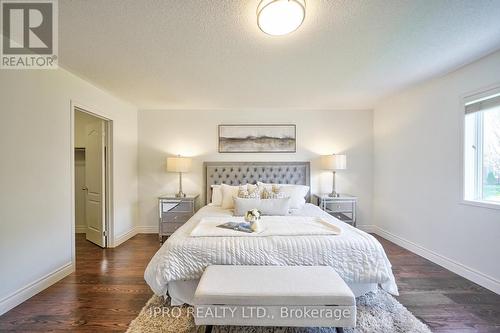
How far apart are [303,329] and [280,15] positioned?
242cm

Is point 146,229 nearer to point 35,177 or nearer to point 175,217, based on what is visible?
point 175,217

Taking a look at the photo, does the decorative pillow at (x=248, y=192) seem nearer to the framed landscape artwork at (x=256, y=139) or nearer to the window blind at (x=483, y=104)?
the framed landscape artwork at (x=256, y=139)

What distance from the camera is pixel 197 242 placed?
2062mm

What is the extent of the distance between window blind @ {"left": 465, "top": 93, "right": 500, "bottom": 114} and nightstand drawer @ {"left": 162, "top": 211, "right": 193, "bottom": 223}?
4.16m

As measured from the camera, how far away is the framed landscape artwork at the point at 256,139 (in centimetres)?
434

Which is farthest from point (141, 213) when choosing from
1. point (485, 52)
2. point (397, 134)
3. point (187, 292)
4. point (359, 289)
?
point (485, 52)

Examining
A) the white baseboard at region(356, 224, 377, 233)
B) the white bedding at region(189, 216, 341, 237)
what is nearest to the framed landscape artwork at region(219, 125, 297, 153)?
the white bedding at region(189, 216, 341, 237)

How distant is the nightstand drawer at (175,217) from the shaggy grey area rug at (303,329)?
71.7 inches

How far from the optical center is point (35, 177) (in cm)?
235

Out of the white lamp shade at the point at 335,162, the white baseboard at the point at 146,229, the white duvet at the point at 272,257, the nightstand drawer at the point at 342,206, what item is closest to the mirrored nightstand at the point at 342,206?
the nightstand drawer at the point at 342,206

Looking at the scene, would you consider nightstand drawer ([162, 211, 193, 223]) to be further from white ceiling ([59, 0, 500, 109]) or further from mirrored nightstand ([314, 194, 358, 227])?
mirrored nightstand ([314, 194, 358, 227])

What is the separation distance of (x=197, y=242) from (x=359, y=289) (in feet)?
5.32

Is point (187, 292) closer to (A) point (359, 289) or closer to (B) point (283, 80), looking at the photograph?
(A) point (359, 289)

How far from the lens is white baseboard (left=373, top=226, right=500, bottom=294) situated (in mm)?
2341
